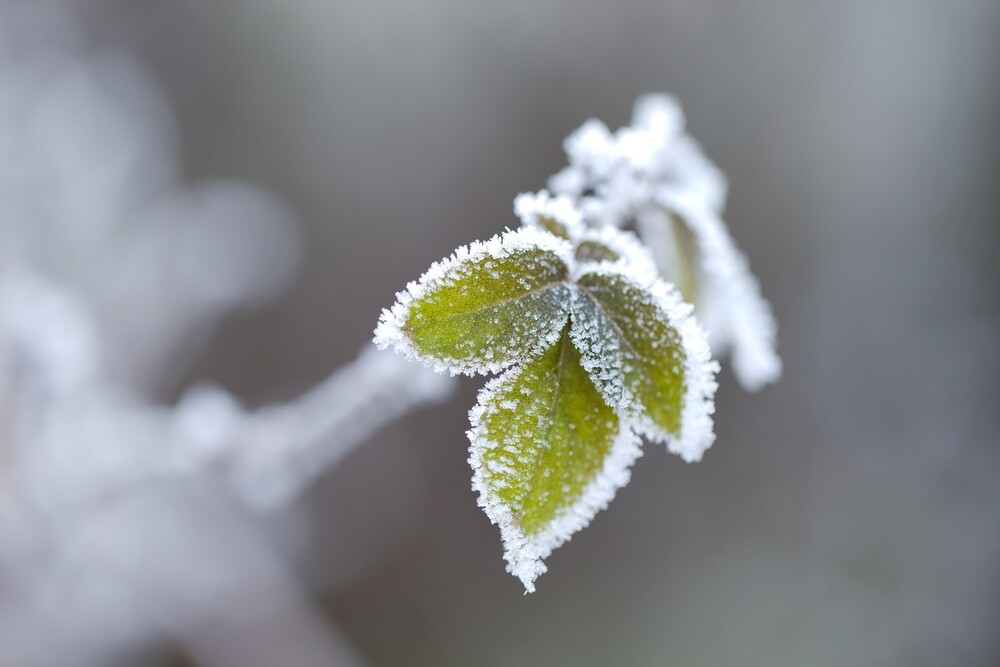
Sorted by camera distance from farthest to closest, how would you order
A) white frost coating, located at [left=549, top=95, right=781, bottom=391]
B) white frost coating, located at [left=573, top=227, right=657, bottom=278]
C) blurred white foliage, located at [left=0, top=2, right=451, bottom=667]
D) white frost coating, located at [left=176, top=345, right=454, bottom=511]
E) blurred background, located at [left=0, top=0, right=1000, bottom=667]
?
1. blurred background, located at [left=0, top=0, right=1000, bottom=667]
2. blurred white foliage, located at [left=0, top=2, right=451, bottom=667]
3. white frost coating, located at [left=176, top=345, right=454, bottom=511]
4. white frost coating, located at [left=549, top=95, right=781, bottom=391]
5. white frost coating, located at [left=573, top=227, right=657, bottom=278]

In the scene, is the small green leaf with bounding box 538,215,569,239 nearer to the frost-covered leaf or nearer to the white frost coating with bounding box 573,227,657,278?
the white frost coating with bounding box 573,227,657,278

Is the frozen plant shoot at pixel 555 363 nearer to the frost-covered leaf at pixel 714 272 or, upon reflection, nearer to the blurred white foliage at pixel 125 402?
the frost-covered leaf at pixel 714 272

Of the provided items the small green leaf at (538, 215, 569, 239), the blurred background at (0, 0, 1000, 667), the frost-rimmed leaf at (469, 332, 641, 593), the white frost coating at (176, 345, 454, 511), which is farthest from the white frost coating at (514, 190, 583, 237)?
the blurred background at (0, 0, 1000, 667)

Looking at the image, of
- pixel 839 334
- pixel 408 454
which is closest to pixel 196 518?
pixel 408 454

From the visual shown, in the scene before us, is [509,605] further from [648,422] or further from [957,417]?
[648,422]

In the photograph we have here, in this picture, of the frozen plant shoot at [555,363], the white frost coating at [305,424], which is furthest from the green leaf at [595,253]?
the white frost coating at [305,424]

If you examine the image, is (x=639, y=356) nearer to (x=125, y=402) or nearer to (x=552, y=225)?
(x=552, y=225)
